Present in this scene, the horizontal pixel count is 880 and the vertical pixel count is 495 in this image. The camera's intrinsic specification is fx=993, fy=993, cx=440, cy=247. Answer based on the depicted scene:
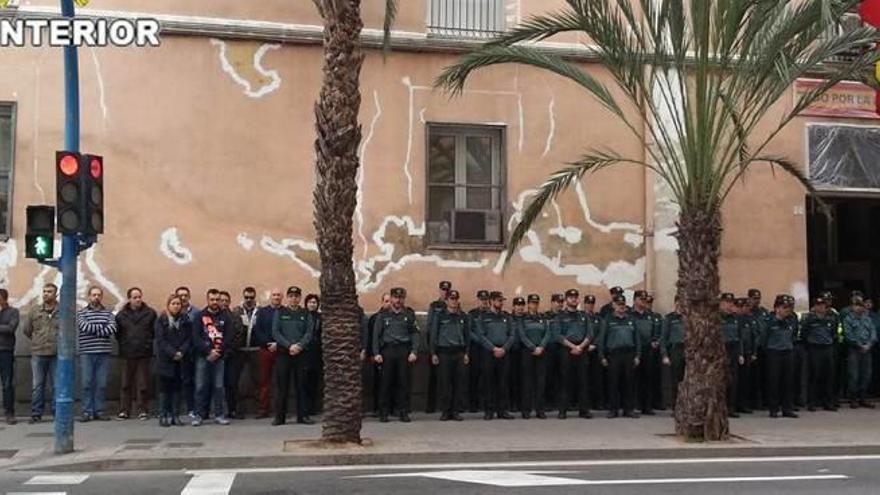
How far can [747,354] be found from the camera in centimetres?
1598

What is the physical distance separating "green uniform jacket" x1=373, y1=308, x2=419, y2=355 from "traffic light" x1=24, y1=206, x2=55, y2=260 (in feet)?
16.0

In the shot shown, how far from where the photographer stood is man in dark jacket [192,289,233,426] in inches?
563

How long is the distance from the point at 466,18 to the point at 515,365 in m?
6.05

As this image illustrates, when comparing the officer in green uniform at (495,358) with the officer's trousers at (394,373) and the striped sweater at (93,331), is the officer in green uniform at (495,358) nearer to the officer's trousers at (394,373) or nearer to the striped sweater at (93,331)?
the officer's trousers at (394,373)

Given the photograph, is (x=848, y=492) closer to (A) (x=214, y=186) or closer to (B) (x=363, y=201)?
(B) (x=363, y=201)

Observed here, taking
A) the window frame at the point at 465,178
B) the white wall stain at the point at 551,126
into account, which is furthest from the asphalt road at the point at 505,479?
the white wall stain at the point at 551,126

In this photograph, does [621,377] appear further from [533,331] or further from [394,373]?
[394,373]

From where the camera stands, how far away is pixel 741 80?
1267 centimetres

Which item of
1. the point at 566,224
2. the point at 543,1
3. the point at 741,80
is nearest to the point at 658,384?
the point at 566,224

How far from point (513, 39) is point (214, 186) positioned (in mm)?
5519

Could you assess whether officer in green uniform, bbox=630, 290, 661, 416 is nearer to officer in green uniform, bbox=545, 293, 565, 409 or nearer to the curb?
officer in green uniform, bbox=545, 293, 565, 409

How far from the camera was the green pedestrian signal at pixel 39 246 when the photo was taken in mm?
11758

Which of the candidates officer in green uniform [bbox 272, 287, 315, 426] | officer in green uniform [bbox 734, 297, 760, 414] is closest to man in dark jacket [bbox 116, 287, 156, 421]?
officer in green uniform [bbox 272, 287, 315, 426]

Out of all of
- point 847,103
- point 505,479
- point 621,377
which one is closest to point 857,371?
point 621,377
